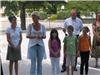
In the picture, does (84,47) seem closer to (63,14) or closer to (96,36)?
(96,36)

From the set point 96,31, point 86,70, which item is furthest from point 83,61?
point 96,31

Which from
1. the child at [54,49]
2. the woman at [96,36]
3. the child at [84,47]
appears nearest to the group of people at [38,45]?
the child at [54,49]

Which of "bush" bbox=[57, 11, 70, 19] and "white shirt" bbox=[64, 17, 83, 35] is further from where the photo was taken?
"bush" bbox=[57, 11, 70, 19]

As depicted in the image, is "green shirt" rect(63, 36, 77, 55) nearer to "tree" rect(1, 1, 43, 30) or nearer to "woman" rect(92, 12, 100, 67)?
"woman" rect(92, 12, 100, 67)

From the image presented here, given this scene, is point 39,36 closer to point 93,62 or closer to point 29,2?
point 93,62

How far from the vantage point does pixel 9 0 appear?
22719 millimetres

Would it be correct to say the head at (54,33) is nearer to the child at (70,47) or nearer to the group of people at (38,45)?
the group of people at (38,45)

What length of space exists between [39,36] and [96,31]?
206 cm

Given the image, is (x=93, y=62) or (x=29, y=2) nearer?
(x=93, y=62)

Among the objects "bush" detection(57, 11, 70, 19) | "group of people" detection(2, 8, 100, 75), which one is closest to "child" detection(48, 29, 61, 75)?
"group of people" detection(2, 8, 100, 75)

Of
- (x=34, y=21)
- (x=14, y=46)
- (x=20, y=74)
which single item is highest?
(x=34, y=21)

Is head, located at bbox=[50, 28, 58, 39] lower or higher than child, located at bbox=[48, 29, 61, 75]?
higher

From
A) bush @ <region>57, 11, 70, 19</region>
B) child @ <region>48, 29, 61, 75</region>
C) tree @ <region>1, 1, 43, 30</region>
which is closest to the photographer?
child @ <region>48, 29, 61, 75</region>

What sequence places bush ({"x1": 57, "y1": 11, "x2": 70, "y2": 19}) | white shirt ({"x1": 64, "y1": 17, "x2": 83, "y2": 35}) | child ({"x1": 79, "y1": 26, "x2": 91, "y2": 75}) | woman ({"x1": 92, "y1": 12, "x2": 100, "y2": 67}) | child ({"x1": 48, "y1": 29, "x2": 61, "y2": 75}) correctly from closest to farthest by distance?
child ({"x1": 48, "y1": 29, "x2": 61, "y2": 75})
child ({"x1": 79, "y1": 26, "x2": 91, "y2": 75})
white shirt ({"x1": 64, "y1": 17, "x2": 83, "y2": 35})
woman ({"x1": 92, "y1": 12, "x2": 100, "y2": 67})
bush ({"x1": 57, "y1": 11, "x2": 70, "y2": 19})
